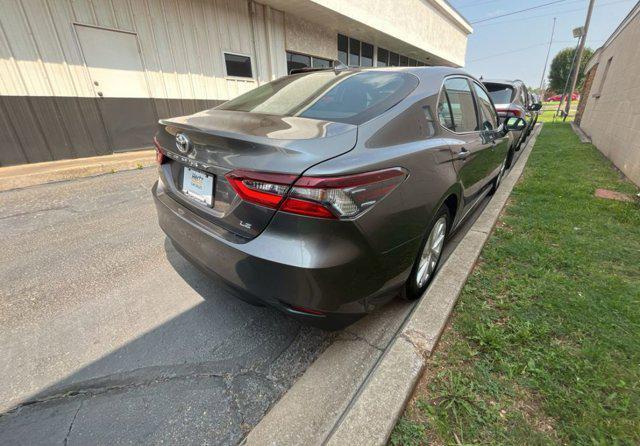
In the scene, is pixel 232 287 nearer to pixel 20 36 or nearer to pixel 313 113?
pixel 313 113

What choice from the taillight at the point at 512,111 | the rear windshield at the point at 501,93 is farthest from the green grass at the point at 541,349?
the rear windshield at the point at 501,93

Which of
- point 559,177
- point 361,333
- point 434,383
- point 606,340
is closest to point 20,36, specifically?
point 361,333

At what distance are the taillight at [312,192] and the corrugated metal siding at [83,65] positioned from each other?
679 centimetres

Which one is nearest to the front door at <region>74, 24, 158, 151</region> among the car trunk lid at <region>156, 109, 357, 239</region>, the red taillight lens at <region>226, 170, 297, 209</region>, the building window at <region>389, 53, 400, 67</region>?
the car trunk lid at <region>156, 109, 357, 239</region>

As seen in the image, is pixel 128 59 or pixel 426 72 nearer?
pixel 426 72

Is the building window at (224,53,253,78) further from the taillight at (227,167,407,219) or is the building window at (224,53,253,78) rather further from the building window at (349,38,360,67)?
the taillight at (227,167,407,219)

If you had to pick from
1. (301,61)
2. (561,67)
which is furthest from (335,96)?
(561,67)

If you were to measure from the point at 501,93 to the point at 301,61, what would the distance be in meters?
7.03

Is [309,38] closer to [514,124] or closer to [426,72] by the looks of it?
[514,124]

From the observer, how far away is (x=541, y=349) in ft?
5.91

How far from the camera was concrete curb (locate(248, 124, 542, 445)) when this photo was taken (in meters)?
1.40

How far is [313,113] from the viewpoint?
6.30ft

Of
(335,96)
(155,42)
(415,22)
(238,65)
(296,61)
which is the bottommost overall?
(335,96)

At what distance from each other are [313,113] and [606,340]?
222 cm
